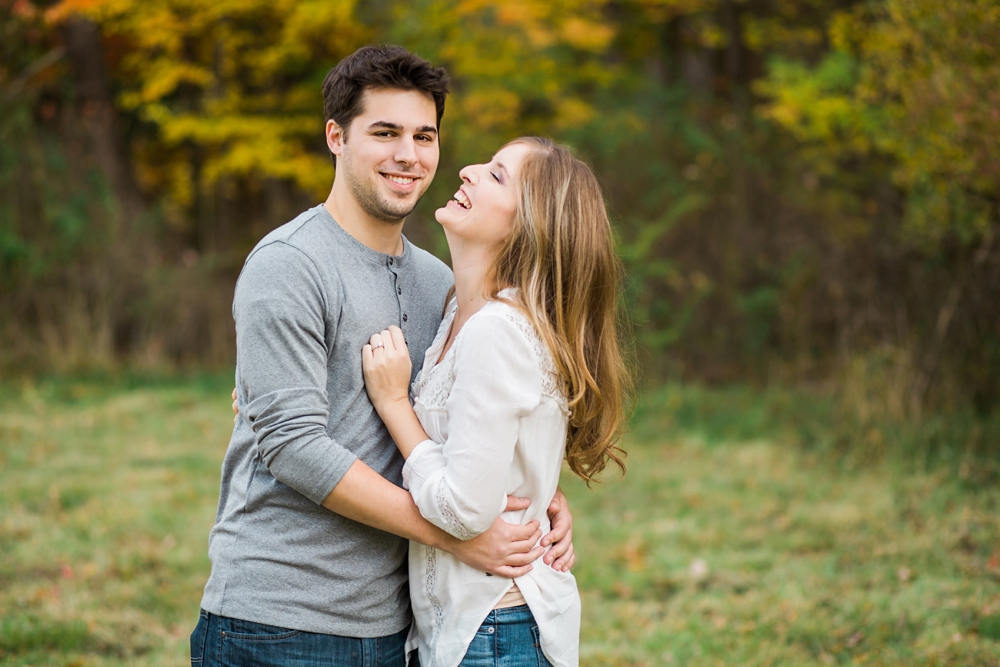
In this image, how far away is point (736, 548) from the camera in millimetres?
5590

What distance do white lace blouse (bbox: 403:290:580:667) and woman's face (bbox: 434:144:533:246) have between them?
0.20 meters

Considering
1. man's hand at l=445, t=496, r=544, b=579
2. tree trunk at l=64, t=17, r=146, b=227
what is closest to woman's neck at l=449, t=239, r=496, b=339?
man's hand at l=445, t=496, r=544, b=579

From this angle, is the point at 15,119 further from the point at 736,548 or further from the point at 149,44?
the point at 736,548

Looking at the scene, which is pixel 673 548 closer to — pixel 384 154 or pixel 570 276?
pixel 570 276

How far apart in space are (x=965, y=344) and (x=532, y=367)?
6243 millimetres

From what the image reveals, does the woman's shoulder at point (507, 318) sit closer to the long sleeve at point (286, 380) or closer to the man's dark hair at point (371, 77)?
the long sleeve at point (286, 380)

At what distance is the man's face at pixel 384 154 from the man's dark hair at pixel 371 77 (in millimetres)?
22

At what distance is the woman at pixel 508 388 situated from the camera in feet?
6.66

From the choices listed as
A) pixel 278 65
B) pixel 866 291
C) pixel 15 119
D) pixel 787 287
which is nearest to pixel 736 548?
pixel 866 291

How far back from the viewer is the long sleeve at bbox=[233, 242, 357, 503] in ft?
6.56

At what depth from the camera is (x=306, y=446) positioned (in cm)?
199

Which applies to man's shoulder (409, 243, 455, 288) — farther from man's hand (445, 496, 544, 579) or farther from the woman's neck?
man's hand (445, 496, 544, 579)

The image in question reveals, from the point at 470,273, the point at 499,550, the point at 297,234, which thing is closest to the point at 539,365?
the point at 470,273

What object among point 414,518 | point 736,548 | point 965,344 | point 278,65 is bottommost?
point 736,548
